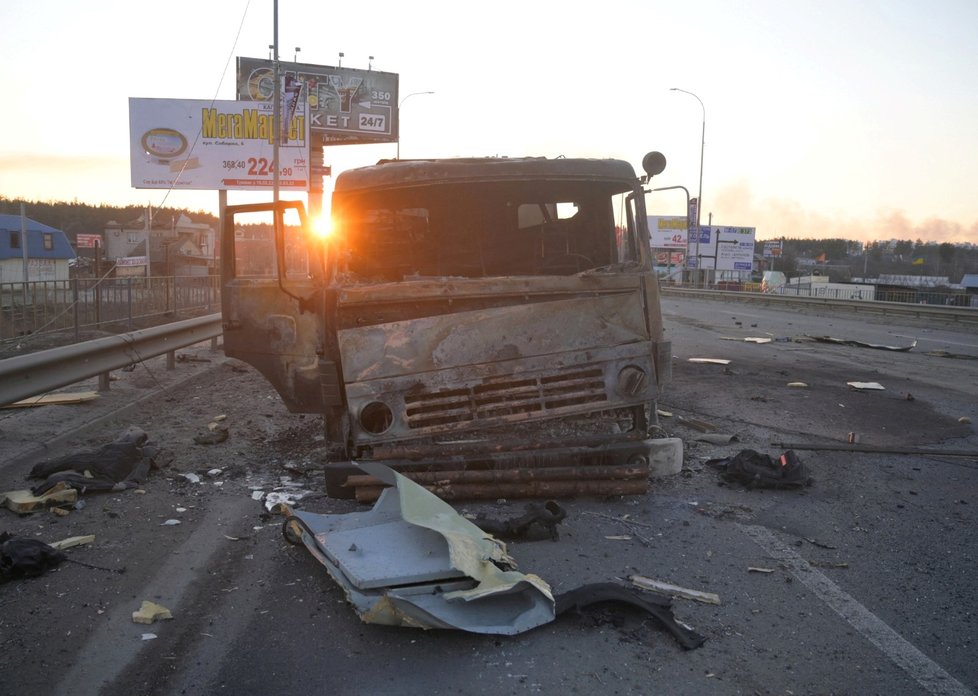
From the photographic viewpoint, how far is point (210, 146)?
90.3 feet

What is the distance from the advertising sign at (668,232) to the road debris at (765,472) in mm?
73098

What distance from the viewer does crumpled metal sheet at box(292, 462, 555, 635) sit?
3.40 metres

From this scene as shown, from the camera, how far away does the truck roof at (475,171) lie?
6.07 meters

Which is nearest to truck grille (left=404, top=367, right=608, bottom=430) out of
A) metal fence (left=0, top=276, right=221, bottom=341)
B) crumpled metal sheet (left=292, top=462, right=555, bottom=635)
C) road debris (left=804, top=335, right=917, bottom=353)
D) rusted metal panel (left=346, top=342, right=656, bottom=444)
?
rusted metal panel (left=346, top=342, right=656, bottom=444)

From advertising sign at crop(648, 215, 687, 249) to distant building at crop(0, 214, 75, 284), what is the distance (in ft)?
171

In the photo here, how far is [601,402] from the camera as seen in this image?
217 inches

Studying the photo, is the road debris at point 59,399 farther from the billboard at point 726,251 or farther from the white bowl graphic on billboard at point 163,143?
the billboard at point 726,251

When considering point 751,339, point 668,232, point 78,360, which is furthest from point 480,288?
point 668,232


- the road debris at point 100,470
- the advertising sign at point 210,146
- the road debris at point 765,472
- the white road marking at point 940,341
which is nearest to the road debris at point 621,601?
A: the road debris at point 765,472

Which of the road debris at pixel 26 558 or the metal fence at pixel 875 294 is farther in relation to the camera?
the metal fence at pixel 875 294

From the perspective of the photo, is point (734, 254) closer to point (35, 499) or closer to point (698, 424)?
point (698, 424)

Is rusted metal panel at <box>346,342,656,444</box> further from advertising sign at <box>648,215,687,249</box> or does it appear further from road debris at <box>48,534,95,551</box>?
advertising sign at <box>648,215,687,249</box>

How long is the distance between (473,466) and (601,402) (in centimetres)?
99

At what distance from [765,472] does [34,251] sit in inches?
1742
